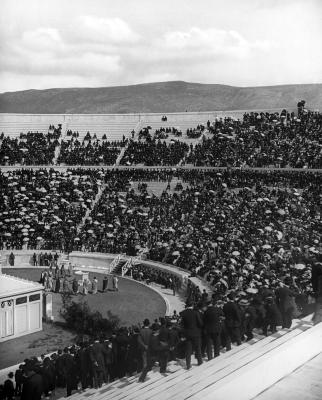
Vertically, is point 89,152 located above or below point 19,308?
above

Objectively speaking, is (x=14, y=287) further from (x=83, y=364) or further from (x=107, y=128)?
(x=107, y=128)

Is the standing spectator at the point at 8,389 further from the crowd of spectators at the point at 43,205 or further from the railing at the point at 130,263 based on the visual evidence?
the crowd of spectators at the point at 43,205

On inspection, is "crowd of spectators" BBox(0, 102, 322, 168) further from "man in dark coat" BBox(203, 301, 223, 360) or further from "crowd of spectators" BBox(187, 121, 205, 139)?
"man in dark coat" BBox(203, 301, 223, 360)

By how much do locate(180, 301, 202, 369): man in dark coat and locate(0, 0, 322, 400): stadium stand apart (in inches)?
1.3

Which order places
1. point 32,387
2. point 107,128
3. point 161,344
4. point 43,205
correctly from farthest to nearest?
1. point 107,128
2. point 43,205
3. point 32,387
4. point 161,344

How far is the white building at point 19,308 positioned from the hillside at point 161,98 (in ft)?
344

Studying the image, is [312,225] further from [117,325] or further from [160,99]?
[160,99]

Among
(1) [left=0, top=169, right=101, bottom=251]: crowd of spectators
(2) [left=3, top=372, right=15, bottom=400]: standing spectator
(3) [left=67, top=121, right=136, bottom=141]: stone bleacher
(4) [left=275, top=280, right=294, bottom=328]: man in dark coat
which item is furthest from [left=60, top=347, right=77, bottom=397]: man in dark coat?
(3) [left=67, top=121, right=136, bottom=141]: stone bleacher

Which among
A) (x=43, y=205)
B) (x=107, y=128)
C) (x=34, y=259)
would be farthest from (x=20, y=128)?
(x=34, y=259)

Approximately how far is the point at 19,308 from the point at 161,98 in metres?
116

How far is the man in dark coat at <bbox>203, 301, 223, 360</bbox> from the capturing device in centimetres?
1288

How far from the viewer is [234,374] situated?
1062 centimetres

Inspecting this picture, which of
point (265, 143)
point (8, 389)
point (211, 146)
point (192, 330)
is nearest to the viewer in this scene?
point (192, 330)

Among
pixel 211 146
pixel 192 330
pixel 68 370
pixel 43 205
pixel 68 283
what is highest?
pixel 211 146
